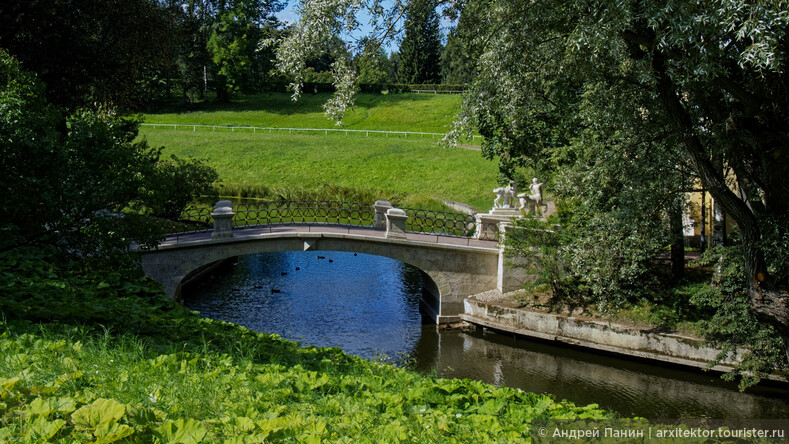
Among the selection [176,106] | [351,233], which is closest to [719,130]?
[351,233]

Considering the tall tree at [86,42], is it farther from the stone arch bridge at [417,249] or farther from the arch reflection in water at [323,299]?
the arch reflection in water at [323,299]

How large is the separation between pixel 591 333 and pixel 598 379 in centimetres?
225

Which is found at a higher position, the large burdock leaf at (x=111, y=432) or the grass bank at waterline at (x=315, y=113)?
the grass bank at waterline at (x=315, y=113)

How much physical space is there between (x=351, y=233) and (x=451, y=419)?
1620cm

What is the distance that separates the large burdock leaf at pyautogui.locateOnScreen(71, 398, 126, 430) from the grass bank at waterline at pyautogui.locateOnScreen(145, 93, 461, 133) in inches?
2152

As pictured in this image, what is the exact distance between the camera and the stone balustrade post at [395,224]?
2188 cm

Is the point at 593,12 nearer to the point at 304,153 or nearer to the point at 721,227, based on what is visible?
the point at 721,227

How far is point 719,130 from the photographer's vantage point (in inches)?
412

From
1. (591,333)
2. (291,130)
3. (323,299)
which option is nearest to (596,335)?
(591,333)

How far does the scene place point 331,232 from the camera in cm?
2219

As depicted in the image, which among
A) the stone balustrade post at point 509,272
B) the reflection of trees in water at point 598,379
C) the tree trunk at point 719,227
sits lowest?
the reflection of trees in water at point 598,379

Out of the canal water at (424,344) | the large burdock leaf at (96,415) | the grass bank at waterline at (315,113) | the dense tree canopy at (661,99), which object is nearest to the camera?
the large burdock leaf at (96,415)

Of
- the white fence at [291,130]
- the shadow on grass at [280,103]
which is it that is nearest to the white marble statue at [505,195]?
the white fence at [291,130]

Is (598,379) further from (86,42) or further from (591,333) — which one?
(86,42)
